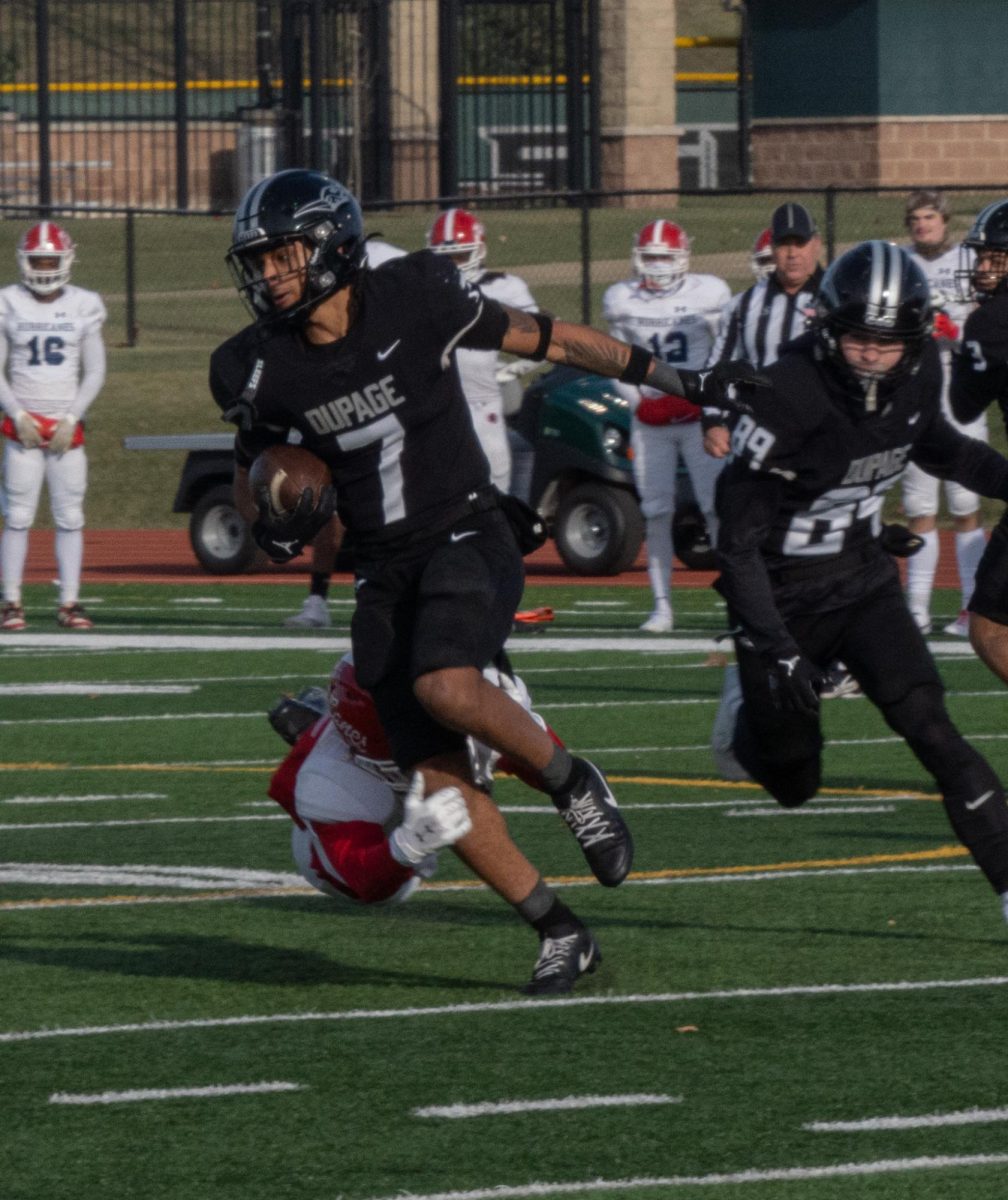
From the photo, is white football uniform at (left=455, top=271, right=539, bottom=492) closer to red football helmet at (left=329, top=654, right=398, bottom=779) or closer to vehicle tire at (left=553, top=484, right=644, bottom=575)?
vehicle tire at (left=553, top=484, right=644, bottom=575)

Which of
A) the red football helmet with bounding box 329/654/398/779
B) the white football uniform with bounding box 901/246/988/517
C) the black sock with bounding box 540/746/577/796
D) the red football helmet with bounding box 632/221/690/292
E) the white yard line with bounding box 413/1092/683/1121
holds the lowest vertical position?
the white yard line with bounding box 413/1092/683/1121

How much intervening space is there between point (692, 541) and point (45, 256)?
6.42m

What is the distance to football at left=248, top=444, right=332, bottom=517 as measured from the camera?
19.3 feet

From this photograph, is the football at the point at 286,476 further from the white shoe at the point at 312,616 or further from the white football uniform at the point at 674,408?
the white shoe at the point at 312,616

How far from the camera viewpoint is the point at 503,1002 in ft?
19.6

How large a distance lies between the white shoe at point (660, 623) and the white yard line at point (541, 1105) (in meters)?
8.87

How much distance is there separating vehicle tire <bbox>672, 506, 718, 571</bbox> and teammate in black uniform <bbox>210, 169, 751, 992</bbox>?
6.18ft

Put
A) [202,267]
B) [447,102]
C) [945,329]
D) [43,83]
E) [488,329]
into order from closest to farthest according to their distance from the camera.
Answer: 1. [488,329]
2. [945,329]
3. [202,267]
4. [43,83]
5. [447,102]

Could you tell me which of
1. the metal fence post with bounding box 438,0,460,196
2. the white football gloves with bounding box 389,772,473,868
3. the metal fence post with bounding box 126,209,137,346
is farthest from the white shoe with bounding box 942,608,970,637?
the metal fence post with bounding box 438,0,460,196

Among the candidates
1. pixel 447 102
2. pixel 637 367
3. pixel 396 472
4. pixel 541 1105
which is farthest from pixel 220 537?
pixel 447 102

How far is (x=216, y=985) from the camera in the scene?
20.5 ft

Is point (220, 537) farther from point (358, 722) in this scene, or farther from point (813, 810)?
point (358, 722)

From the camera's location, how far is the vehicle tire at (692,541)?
8.67m

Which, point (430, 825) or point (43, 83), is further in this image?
point (43, 83)
